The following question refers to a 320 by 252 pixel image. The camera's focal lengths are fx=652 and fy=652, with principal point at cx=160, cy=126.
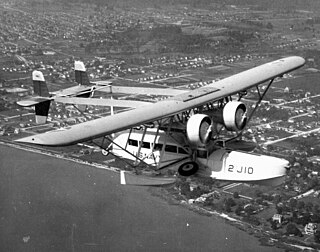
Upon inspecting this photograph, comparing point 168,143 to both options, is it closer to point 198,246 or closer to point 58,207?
point 198,246

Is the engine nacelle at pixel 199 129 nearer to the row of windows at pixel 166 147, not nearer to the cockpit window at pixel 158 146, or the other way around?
the row of windows at pixel 166 147

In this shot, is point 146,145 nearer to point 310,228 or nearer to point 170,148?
point 170,148

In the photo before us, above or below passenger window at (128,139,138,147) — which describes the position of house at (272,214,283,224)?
below

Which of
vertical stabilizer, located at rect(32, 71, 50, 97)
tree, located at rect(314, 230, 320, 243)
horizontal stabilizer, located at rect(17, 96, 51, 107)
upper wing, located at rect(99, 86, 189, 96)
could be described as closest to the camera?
horizontal stabilizer, located at rect(17, 96, 51, 107)

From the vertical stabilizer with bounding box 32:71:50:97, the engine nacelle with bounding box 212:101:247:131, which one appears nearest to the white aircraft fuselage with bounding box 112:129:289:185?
the engine nacelle with bounding box 212:101:247:131

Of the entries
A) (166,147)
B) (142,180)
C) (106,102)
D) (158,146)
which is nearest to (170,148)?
(166,147)

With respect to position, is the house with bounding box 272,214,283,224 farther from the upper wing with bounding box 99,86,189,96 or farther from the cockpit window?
the cockpit window

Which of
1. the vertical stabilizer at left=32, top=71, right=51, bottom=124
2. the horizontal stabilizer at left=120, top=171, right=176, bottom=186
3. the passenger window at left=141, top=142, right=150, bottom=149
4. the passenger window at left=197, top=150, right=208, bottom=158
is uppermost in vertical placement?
the vertical stabilizer at left=32, top=71, right=51, bottom=124

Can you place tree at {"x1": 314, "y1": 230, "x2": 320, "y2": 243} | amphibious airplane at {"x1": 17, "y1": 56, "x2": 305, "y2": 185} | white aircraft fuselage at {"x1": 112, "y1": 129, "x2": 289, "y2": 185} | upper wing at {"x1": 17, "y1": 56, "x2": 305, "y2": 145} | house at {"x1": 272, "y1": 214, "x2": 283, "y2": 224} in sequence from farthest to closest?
1. house at {"x1": 272, "y1": 214, "x2": 283, "y2": 224}
2. tree at {"x1": 314, "y1": 230, "x2": 320, "y2": 243}
3. white aircraft fuselage at {"x1": 112, "y1": 129, "x2": 289, "y2": 185}
4. amphibious airplane at {"x1": 17, "y1": 56, "x2": 305, "y2": 185}
5. upper wing at {"x1": 17, "y1": 56, "x2": 305, "y2": 145}
